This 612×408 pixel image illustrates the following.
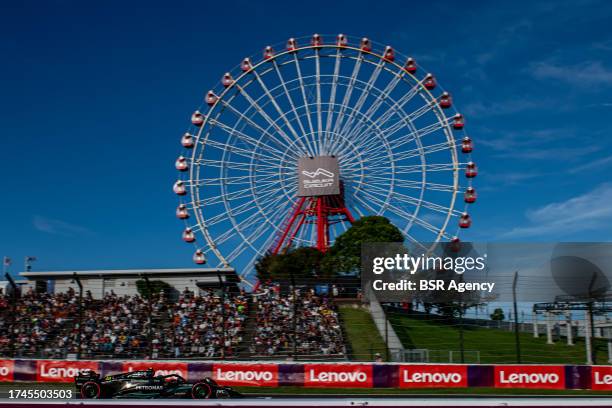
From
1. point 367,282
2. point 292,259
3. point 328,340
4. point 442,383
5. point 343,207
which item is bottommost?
point 442,383

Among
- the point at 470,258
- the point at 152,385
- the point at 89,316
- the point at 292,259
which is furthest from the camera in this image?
the point at 292,259

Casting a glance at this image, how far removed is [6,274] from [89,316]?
3.36 m

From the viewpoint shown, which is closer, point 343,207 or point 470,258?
point 470,258

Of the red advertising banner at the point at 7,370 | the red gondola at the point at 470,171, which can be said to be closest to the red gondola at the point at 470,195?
the red gondola at the point at 470,171

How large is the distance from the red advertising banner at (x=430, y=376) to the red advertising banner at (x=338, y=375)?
41.9 inches

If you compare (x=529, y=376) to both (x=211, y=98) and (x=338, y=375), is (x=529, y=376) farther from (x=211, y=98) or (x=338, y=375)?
(x=211, y=98)

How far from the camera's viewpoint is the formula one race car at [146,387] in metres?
15.3

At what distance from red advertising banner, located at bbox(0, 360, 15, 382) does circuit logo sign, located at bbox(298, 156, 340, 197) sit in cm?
2674

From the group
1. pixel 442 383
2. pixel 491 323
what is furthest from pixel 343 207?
pixel 442 383

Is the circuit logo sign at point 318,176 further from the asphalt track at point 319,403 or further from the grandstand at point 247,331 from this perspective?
the asphalt track at point 319,403

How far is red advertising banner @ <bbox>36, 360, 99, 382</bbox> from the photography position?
20000 millimetres

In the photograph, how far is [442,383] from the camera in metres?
19.1

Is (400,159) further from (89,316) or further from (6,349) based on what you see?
(6,349)

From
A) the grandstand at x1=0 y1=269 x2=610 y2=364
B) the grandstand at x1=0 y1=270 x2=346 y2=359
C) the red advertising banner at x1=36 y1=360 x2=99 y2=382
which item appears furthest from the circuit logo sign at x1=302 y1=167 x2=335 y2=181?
the red advertising banner at x1=36 y1=360 x2=99 y2=382
